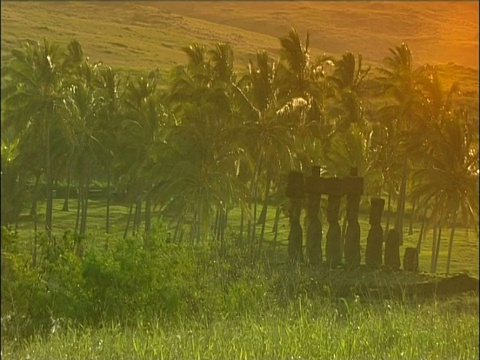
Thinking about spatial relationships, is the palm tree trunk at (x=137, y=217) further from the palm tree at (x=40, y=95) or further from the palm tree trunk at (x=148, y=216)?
the palm tree at (x=40, y=95)

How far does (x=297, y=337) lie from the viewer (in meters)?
8.66

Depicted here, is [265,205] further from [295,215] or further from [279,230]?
[295,215]

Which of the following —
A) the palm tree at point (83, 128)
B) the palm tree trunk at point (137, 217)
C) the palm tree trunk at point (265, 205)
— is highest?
the palm tree at point (83, 128)

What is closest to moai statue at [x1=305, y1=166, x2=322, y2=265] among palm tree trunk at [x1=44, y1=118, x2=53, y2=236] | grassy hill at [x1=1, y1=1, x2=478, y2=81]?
grassy hill at [x1=1, y1=1, x2=478, y2=81]

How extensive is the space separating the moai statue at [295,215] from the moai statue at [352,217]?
0.55m

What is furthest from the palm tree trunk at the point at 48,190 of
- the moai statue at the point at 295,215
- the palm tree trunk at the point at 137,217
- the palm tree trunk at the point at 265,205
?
the moai statue at the point at 295,215

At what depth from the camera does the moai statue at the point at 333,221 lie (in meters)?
10.8

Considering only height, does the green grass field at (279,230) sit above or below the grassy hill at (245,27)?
below

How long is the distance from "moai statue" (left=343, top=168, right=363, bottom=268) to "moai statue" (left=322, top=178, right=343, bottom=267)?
9 centimetres

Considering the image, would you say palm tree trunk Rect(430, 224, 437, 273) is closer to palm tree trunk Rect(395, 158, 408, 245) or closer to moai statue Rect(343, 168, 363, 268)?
palm tree trunk Rect(395, 158, 408, 245)

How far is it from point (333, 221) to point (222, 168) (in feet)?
4.94

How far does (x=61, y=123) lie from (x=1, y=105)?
1.21m

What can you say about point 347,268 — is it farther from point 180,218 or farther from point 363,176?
point 180,218

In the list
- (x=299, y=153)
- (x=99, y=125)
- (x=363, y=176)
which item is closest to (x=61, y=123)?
(x=99, y=125)
